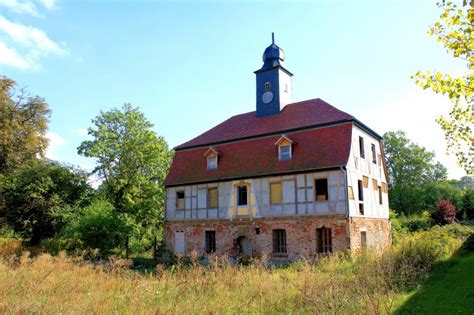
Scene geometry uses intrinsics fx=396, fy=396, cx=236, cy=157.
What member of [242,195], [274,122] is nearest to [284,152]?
[274,122]

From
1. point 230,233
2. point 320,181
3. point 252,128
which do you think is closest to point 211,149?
point 252,128

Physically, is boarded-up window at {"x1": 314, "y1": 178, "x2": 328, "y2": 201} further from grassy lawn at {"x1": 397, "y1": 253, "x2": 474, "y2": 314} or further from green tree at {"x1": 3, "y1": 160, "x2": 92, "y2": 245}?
green tree at {"x1": 3, "y1": 160, "x2": 92, "y2": 245}

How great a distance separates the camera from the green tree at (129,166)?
2984 centimetres

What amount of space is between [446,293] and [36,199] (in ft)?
86.5

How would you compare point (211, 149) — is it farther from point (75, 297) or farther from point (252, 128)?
point (75, 297)

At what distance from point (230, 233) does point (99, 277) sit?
555 inches

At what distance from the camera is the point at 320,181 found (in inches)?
872

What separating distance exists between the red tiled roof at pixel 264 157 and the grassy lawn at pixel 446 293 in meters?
8.67

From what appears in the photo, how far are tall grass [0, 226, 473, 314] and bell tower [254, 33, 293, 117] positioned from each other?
1585cm

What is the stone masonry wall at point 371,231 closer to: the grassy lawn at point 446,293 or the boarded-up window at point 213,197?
the grassy lawn at point 446,293

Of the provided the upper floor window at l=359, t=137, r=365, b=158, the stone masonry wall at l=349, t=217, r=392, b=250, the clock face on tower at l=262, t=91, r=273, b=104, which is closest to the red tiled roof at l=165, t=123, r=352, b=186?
the upper floor window at l=359, t=137, r=365, b=158

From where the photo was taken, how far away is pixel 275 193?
2320 cm

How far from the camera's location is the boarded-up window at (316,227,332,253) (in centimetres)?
2097

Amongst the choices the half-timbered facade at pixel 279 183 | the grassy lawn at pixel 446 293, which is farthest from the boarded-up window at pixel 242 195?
the grassy lawn at pixel 446 293
